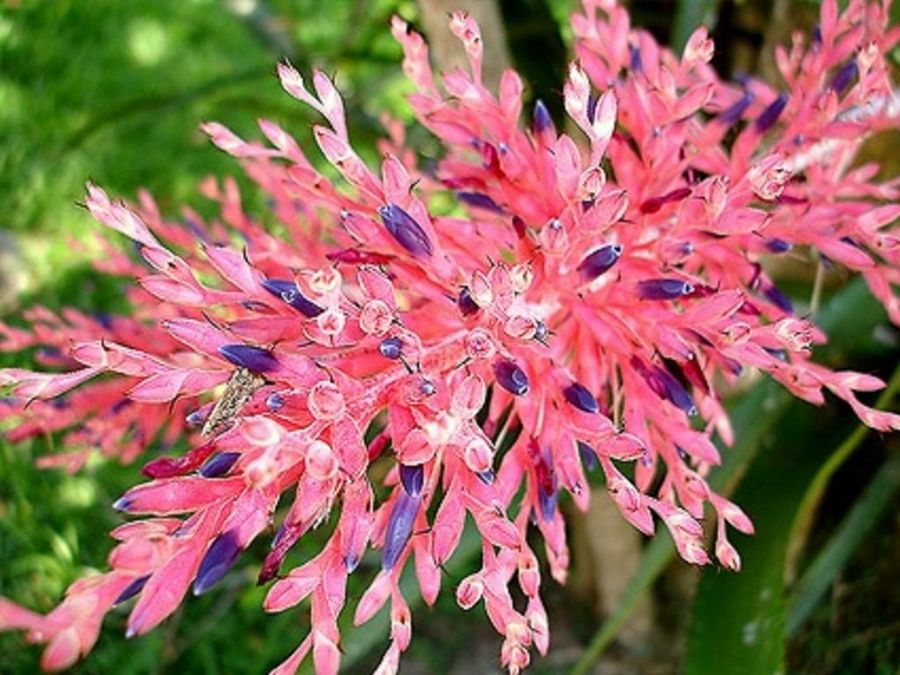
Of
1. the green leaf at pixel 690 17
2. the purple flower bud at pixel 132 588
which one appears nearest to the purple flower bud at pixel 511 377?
the purple flower bud at pixel 132 588

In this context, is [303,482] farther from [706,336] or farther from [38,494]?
[38,494]

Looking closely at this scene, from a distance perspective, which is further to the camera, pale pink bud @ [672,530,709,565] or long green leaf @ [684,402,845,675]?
long green leaf @ [684,402,845,675]

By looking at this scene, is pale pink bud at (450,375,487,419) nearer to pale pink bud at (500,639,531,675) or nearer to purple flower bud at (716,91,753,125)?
pale pink bud at (500,639,531,675)

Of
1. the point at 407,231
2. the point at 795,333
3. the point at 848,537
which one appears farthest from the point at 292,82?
the point at 848,537

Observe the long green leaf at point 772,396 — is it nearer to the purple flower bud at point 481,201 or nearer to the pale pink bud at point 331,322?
the purple flower bud at point 481,201

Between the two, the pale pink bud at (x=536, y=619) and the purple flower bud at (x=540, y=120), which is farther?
the purple flower bud at (x=540, y=120)

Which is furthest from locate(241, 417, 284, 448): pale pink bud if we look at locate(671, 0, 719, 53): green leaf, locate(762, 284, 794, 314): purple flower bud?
locate(671, 0, 719, 53): green leaf

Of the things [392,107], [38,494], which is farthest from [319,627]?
[392,107]
